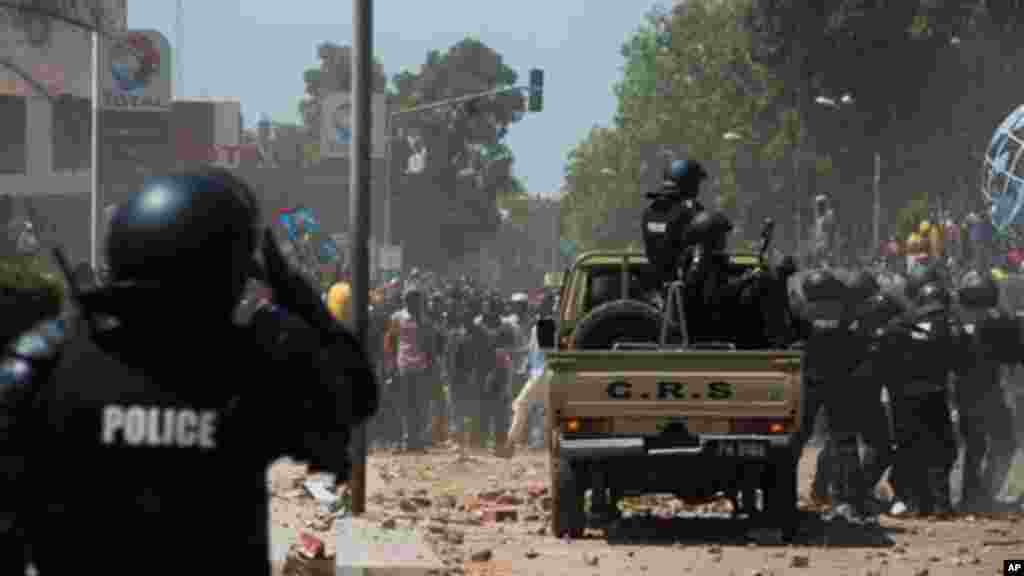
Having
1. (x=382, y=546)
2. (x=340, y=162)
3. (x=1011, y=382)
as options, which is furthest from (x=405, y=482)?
(x=340, y=162)

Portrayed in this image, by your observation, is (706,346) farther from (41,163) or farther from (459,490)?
(41,163)

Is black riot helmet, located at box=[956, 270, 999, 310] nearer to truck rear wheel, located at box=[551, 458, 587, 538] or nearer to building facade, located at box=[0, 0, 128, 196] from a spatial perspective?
truck rear wheel, located at box=[551, 458, 587, 538]

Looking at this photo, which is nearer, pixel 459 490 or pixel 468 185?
pixel 459 490

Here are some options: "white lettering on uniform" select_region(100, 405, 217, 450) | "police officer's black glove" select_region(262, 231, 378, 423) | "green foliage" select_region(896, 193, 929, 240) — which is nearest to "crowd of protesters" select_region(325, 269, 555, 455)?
"police officer's black glove" select_region(262, 231, 378, 423)

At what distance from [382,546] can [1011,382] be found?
750 centimetres

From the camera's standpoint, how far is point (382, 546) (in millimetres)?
10539

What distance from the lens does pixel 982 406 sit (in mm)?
14938

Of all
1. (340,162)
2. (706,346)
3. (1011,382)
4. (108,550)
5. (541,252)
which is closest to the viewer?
(108,550)

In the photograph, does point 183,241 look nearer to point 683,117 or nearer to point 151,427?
point 151,427

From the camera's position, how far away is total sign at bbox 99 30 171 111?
140 feet

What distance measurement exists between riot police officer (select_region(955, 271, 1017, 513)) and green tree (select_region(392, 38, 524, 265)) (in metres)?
58.3

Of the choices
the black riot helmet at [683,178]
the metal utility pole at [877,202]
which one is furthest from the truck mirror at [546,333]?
the metal utility pole at [877,202]

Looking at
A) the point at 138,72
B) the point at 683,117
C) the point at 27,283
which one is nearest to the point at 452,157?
the point at 683,117

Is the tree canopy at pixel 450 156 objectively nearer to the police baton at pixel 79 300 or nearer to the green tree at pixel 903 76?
the green tree at pixel 903 76
